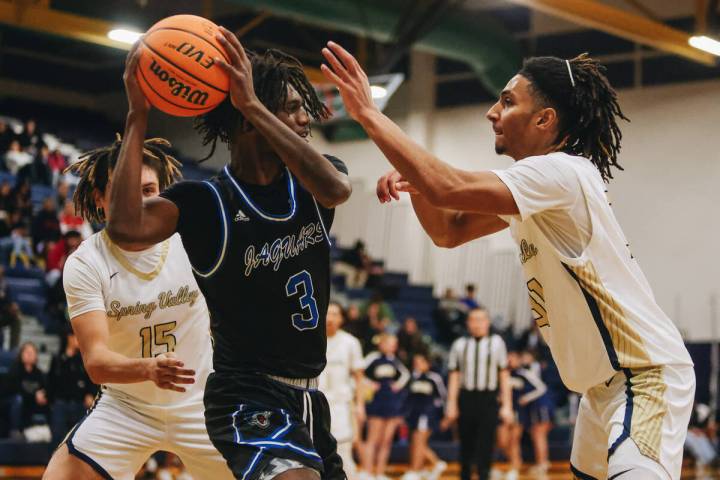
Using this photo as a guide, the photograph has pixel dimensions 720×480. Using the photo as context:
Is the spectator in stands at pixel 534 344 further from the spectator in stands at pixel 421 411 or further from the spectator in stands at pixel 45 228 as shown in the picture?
the spectator in stands at pixel 45 228

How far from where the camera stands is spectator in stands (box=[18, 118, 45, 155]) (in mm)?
17391

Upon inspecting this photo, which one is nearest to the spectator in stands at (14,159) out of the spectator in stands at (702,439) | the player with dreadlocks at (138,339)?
the spectator in stands at (702,439)

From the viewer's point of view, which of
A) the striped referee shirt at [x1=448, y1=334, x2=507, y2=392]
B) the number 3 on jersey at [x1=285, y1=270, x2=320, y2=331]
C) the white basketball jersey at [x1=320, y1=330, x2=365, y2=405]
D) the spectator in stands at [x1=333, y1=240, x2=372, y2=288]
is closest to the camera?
the number 3 on jersey at [x1=285, y1=270, x2=320, y2=331]

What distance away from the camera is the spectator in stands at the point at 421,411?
44.8 feet

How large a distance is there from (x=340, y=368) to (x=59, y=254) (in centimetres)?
509

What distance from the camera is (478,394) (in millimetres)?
11883

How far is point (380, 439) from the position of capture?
1363 centimetres

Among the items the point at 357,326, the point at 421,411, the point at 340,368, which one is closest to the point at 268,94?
the point at 340,368

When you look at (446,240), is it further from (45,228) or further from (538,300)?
(45,228)

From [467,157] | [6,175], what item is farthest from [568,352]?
[467,157]

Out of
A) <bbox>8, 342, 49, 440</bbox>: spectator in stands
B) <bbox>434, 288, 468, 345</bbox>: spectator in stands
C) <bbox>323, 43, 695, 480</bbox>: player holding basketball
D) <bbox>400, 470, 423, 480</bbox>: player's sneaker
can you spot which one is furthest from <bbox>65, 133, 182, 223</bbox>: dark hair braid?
<bbox>434, 288, 468, 345</bbox>: spectator in stands

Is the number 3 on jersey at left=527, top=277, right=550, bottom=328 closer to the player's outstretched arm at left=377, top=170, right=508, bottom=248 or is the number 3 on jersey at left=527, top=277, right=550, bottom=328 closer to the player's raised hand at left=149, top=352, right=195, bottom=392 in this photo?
the player's outstretched arm at left=377, top=170, right=508, bottom=248

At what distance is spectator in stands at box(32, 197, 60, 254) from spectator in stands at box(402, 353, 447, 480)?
212 inches

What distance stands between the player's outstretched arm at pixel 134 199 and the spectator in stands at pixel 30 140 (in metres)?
14.7
